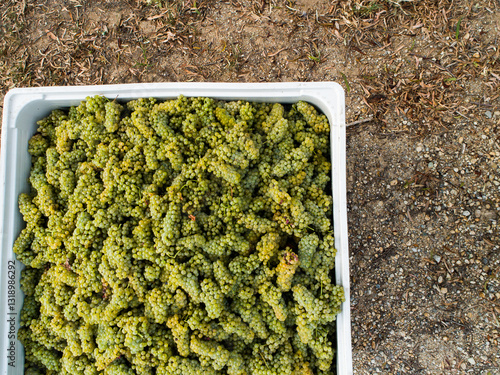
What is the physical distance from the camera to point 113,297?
2131 mm

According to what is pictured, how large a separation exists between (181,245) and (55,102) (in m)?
1.27

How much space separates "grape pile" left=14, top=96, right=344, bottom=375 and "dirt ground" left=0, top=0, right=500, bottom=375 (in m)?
A: 0.98

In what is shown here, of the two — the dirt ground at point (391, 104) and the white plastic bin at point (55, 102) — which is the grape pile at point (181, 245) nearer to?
the white plastic bin at point (55, 102)

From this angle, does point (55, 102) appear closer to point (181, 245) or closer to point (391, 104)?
point (181, 245)

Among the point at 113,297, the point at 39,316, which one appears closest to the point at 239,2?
the point at 113,297

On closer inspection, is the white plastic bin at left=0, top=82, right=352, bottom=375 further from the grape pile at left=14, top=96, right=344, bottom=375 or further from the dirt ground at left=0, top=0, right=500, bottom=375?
the dirt ground at left=0, top=0, right=500, bottom=375

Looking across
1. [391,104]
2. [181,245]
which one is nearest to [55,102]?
[181,245]

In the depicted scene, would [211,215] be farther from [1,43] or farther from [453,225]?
[1,43]

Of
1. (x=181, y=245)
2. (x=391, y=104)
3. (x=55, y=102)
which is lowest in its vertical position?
(x=181, y=245)

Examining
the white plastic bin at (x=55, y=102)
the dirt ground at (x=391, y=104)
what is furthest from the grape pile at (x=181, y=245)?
the dirt ground at (x=391, y=104)

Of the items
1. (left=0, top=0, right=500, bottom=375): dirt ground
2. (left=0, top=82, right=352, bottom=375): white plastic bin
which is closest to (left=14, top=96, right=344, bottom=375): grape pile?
(left=0, top=82, right=352, bottom=375): white plastic bin

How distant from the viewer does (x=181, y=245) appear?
7.00 ft

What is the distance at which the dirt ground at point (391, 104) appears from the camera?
312cm

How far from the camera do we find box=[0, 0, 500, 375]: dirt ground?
10.2 ft
